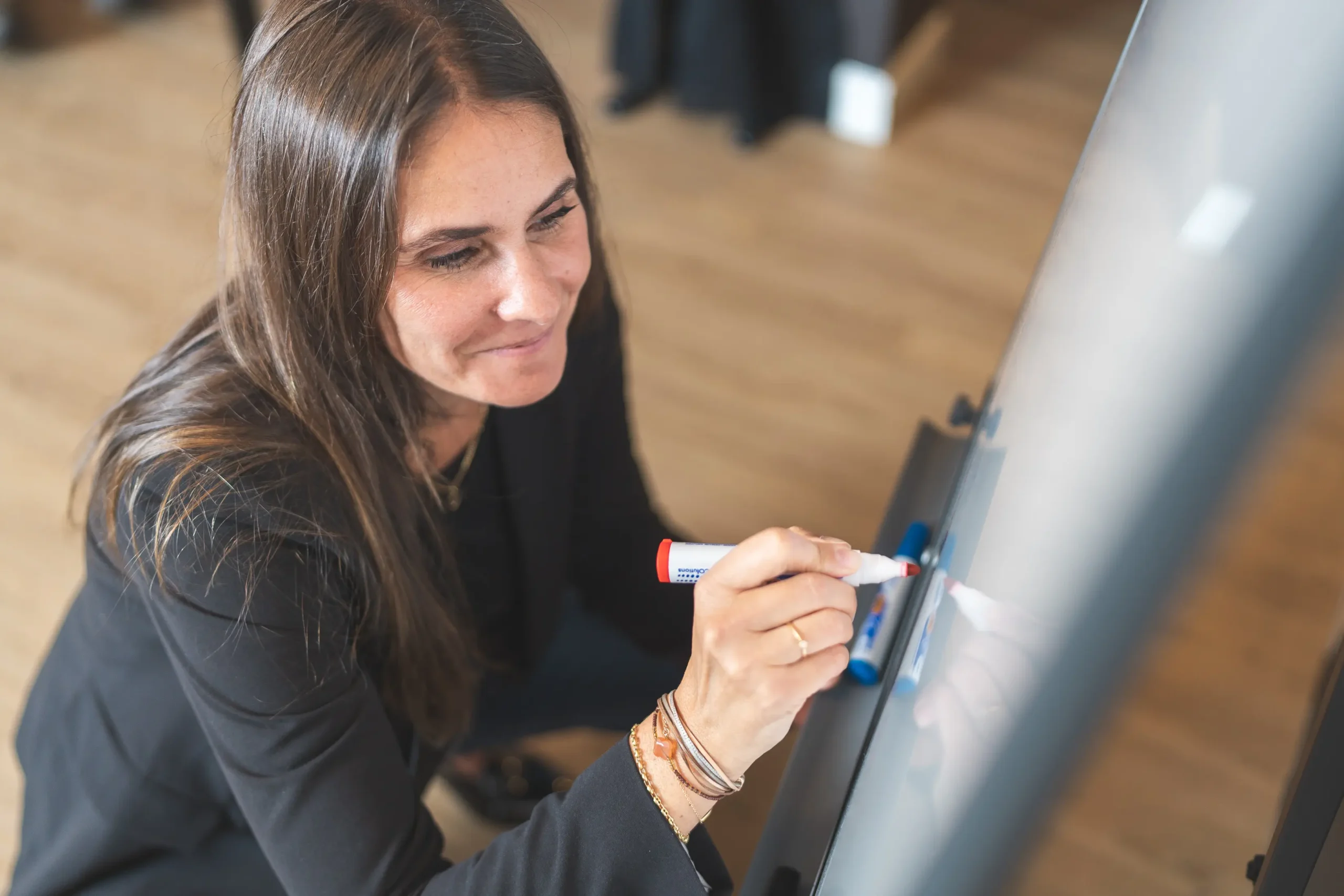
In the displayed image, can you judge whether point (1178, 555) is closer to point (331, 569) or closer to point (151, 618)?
point (331, 569)

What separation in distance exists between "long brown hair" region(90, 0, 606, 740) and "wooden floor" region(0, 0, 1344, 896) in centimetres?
25

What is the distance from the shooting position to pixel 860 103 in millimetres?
2416

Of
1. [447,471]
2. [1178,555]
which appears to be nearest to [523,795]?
[447,471]

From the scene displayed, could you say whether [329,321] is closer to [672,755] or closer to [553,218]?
[553,218]

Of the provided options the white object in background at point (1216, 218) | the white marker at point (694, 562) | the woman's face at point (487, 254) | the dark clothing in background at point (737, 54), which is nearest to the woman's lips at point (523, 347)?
the woman's face at point (487, 254)

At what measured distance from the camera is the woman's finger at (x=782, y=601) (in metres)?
0.67

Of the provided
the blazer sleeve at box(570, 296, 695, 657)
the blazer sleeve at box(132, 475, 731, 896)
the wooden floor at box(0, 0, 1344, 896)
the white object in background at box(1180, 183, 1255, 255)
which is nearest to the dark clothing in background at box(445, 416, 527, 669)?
the blazer sleeve at box(570, 296, 695, 657)

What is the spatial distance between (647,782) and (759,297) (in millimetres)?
1507

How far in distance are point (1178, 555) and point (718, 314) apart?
1.82m

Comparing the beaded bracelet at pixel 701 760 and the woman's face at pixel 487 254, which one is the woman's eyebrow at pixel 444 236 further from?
the beaded bracelet at pixel 701 760

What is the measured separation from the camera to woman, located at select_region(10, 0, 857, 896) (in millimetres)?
738

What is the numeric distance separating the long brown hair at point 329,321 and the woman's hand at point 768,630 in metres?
0.32

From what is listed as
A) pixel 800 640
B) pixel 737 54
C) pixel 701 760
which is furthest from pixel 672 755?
pixel 737 54

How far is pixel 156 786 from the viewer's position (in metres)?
1.02
